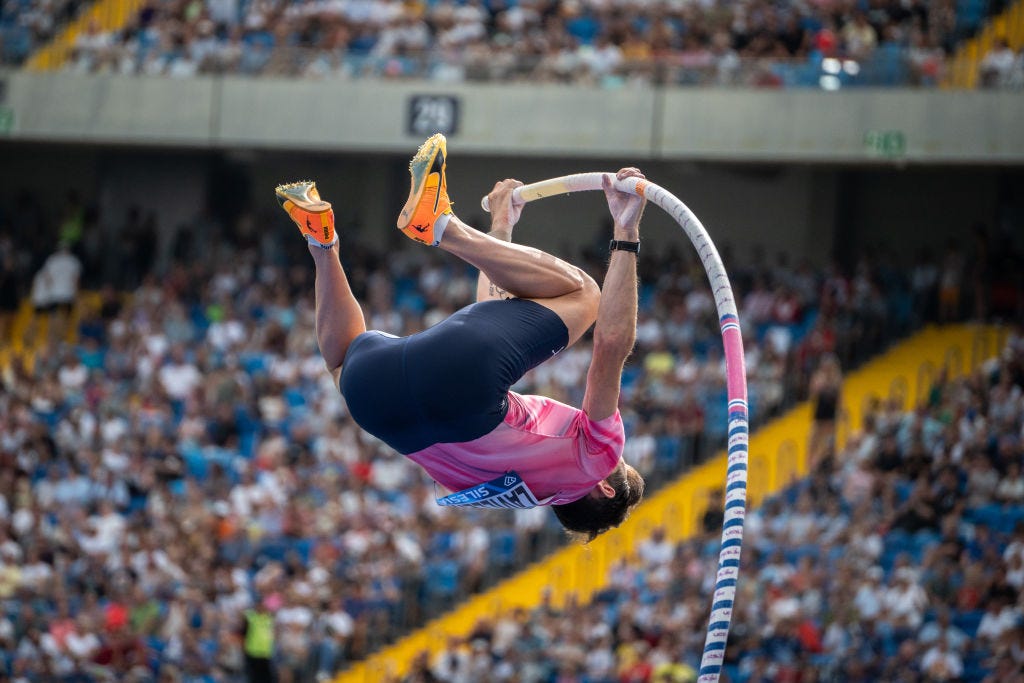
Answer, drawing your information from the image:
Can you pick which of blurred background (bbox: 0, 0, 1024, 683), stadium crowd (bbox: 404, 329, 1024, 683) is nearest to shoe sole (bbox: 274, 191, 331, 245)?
stadium crowd (bbox: 404, 329, 1024, 683)

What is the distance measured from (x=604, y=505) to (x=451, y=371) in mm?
1179

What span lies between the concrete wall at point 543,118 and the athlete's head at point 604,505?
12.8 m

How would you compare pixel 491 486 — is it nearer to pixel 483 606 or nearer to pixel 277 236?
pixel 483 606

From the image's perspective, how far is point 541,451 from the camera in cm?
633

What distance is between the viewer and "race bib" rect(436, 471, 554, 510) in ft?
21.0

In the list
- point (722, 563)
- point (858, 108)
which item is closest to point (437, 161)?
point (722, 563)

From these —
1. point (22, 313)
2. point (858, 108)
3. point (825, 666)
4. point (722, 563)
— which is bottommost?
point (22, 313)

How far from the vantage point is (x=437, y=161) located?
6066mm

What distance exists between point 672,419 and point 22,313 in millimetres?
10341

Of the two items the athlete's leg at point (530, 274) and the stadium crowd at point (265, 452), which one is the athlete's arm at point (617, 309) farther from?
the stadium crowd at point (265, 452)

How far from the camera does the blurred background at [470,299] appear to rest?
1444cm

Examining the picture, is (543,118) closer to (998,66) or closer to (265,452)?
(998,66)

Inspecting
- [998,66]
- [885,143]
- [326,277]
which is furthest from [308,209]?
[998,66]

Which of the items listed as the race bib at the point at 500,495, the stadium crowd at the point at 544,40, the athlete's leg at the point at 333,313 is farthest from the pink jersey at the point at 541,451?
the stadium crowd at the point at 544,40
